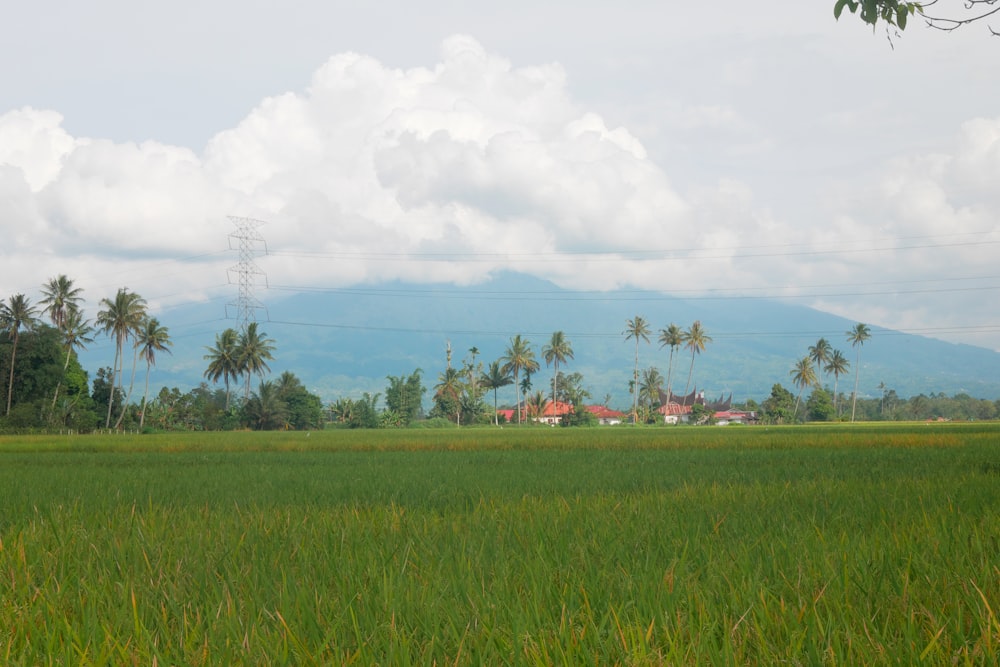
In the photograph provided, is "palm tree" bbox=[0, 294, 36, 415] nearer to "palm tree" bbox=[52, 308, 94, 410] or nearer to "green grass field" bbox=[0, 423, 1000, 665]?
"palm tree" bbox=[52, 308, 94, 410]

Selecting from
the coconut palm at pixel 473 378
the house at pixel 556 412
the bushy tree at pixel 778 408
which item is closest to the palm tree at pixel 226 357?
the coconut palm at pixel 473 378

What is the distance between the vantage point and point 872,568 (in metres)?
3.82

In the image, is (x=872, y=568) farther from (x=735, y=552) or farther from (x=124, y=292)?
(x=124, y=292)

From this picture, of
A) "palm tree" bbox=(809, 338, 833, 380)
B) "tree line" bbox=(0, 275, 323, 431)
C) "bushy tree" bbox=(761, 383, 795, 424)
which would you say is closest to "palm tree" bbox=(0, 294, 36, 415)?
"tree line" bbox=(0, 275, 323, 431)

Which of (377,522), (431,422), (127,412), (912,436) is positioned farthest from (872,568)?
(431,422)

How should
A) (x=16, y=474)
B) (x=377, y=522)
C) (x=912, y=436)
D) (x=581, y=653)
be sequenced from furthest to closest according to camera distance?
(x=912, y=436) → (x=16, y=474) → (x=377, y=522) → (x=581, y=653)

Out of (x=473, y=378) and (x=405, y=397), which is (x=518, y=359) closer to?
(x=473, y=378)

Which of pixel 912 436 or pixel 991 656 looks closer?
pixel 991 656

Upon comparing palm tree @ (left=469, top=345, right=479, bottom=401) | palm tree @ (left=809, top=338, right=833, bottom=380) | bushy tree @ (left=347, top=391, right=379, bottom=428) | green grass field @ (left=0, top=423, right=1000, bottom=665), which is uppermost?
palm tree @ (left=809, top=338, right=833, bottom=380)

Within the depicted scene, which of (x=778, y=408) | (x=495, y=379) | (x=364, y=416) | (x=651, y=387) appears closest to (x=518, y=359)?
(x=495, y=379)

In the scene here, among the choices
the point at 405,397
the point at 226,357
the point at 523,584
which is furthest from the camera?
the point at 405,397

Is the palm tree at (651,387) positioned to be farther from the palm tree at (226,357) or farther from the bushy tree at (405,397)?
the palm tree at (226,357)

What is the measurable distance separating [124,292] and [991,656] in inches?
2928

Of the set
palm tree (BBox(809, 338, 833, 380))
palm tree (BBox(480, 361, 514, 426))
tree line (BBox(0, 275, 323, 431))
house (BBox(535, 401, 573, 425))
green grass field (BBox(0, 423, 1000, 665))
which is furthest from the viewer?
palm tree (BBox(809, 338, 833, 380))
